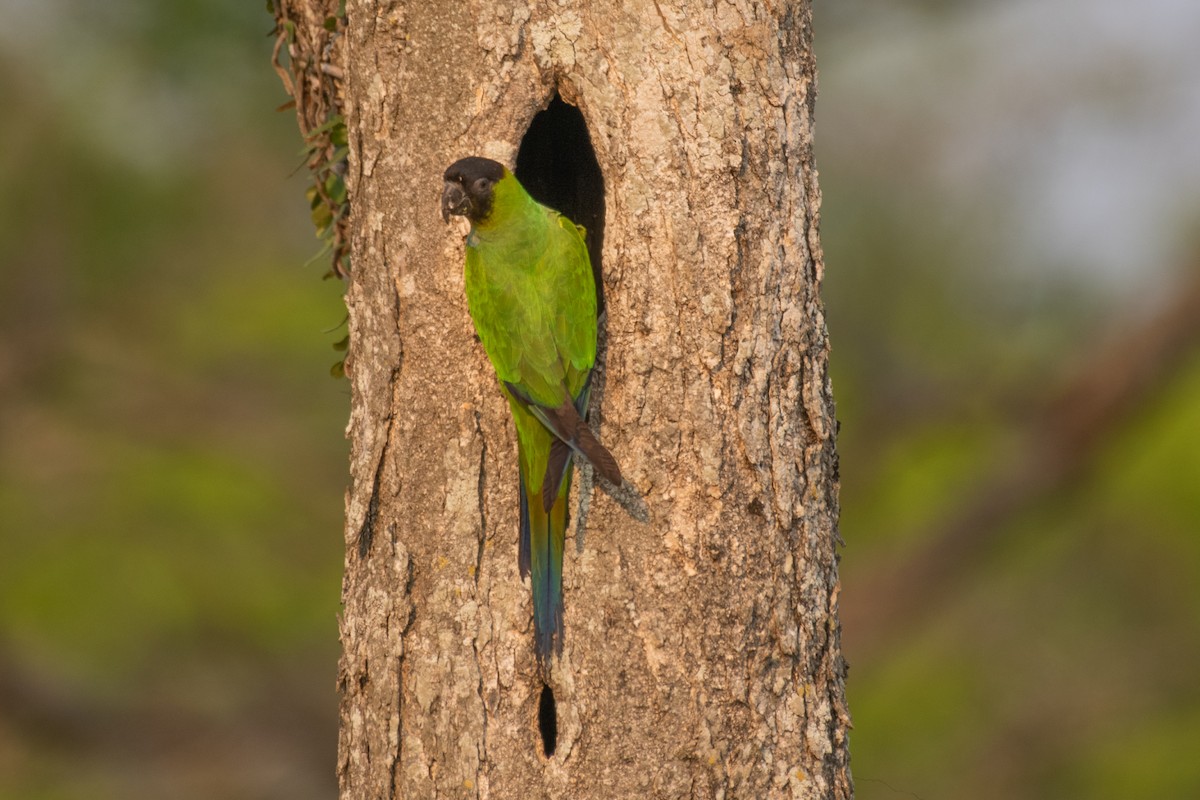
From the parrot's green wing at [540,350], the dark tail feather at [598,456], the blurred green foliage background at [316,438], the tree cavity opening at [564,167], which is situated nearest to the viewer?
the dark tail feather at [598,456]

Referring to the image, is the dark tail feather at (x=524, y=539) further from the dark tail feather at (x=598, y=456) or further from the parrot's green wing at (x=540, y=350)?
the dark tail feather at (x=598, y=456)

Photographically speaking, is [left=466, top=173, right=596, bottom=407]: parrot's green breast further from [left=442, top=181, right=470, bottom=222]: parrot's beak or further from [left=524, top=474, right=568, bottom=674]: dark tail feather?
[left=524, top=474, right=568, bottom=674]: dark tail feather

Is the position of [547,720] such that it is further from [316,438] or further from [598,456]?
[316,438]

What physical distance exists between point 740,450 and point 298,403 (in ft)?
21.8

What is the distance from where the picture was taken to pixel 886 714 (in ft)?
36.1

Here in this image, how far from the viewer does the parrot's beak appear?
3111 mm

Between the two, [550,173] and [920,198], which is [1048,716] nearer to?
[920,198]

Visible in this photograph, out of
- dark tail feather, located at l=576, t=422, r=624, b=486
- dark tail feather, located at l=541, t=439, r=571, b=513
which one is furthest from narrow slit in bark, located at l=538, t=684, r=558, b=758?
dark tail feather, located at l=576, t=422, r=624, b=486

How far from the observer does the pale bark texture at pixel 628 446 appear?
3156 mm

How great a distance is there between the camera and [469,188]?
313cm

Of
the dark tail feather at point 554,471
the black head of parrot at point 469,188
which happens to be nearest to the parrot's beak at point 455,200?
the black head of parrot at point 469,188

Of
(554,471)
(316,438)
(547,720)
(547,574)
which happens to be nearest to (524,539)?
(547,574)

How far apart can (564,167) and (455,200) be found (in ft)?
3.01

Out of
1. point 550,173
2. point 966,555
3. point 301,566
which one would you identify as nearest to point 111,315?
point 301,566
